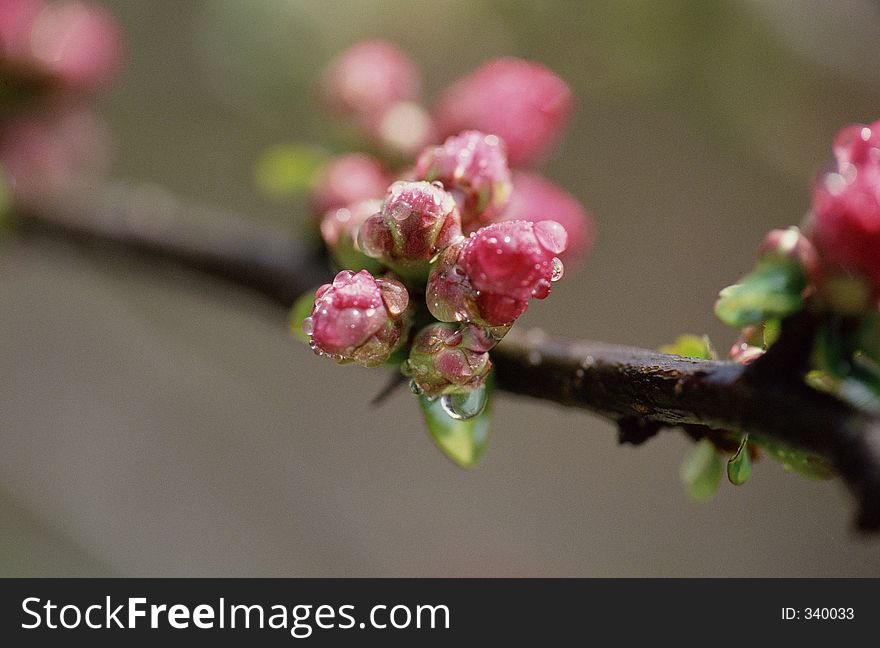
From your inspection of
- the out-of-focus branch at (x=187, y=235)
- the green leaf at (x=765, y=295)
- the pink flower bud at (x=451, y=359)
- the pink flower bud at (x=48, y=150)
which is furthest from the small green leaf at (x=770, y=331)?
the pink flower bud at (x=48, y=150)

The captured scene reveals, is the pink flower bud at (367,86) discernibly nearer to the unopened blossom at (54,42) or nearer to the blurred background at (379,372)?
the unopened blossom at (54,42)

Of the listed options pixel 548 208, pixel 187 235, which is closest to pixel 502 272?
pixel 548 208

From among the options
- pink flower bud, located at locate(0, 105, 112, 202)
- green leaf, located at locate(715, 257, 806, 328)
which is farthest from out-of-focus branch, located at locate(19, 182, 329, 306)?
green leaf, located at locate(715, 257, 806, 328)

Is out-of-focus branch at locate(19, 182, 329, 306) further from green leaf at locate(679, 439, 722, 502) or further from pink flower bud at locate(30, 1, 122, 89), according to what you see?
green leaf at locate(679, 439, 722, 502)

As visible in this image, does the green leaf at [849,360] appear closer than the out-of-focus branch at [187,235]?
Yes

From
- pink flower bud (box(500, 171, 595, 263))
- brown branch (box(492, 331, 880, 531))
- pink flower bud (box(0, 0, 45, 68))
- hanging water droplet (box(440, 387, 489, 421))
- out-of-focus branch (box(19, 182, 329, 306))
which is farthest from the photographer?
pink flower bud (box(0, 0, 45, 68))

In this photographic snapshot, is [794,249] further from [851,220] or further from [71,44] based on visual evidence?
Result: [71,44]
